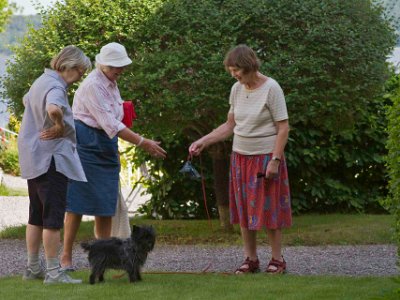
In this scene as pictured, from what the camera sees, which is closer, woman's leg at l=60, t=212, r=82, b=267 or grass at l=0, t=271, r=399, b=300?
grass at l=0, t=271, r=399, b=300

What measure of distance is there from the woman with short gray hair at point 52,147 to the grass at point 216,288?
35 cm

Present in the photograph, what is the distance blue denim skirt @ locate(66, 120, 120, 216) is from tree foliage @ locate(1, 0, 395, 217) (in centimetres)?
189

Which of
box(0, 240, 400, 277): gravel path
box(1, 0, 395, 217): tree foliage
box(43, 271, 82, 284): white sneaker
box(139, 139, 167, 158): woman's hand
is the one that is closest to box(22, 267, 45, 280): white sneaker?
box(43, 271, 82, 284): white sneaker

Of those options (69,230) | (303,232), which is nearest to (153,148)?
(69,230)

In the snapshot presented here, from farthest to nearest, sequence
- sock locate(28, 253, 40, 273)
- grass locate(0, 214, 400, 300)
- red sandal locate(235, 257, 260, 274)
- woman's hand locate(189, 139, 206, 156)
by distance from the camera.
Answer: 1. red sandal locate(235, 257, 260, 274)
2. woman's hand locate(189, 139, 206, 156)
3. sock locate(28, 253, 40, 273)
4. grass locate(0, 214, 400, 300)

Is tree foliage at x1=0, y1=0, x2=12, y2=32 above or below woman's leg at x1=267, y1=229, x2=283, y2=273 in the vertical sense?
above

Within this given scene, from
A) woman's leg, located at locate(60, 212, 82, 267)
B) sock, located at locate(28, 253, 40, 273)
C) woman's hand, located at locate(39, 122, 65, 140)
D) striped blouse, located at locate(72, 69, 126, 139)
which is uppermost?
striped blouse, located at locate(72, 69, 126, 139)

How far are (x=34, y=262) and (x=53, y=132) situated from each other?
1067mm

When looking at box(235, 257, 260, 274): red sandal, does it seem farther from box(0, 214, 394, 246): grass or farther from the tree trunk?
the tree trunk

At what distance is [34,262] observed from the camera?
7.20 metres

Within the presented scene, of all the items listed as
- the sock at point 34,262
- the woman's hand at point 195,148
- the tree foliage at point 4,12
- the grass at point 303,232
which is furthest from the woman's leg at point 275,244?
the tree foliage at point 4,12

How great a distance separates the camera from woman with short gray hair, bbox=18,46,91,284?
679 centimetres

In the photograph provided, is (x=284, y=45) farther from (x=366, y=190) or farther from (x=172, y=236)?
(x=366, y=190)

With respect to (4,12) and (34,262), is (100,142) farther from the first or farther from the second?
(4,12)
